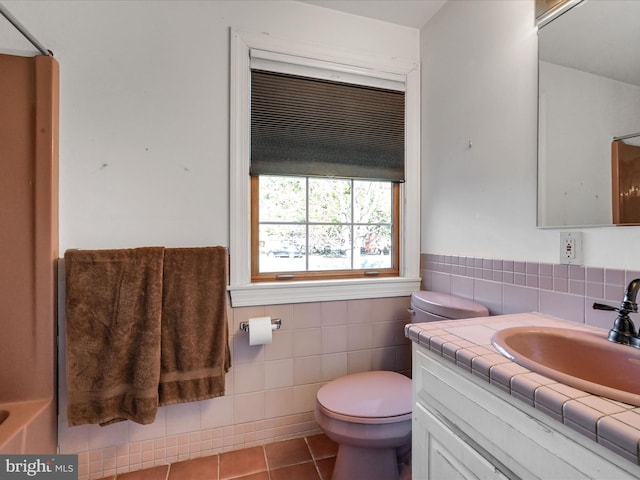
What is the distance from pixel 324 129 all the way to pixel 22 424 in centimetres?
178

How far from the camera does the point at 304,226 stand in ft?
5.60

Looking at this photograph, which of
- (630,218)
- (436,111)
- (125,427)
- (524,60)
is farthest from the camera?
(436,111)

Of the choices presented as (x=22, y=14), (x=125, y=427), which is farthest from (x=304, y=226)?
(x=22, y=14)

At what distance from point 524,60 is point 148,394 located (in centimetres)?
206

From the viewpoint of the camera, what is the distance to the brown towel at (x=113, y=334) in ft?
4.12

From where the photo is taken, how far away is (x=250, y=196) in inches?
62.1

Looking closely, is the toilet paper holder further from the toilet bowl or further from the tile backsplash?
the tile backsplash

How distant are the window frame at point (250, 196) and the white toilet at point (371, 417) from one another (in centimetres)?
39

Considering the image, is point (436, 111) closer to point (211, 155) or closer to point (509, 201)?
point (509, 201)

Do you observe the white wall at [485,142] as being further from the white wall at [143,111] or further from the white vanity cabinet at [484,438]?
the white wall at [143,111]

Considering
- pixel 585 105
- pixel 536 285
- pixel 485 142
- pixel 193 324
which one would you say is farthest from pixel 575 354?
pixel 193 324

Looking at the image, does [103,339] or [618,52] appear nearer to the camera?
[618,52]

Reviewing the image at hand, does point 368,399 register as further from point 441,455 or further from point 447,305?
point 447,305

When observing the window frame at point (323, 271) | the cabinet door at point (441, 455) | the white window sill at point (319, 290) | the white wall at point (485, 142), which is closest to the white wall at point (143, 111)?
the window frame at point (323, 271)
